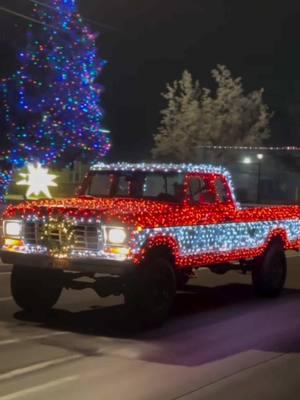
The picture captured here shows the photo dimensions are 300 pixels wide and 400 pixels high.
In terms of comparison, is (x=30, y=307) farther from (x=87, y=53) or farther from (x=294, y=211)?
(x=87, y=53)

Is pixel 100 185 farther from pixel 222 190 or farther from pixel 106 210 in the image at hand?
pixel 106 210

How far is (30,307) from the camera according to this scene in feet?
35.6

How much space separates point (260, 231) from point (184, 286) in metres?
2.06

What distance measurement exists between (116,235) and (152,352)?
1.71 m

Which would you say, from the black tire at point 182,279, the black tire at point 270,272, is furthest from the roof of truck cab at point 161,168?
the black tire at point 270,272

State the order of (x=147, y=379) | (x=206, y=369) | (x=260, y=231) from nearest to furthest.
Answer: (x=147, y=379) < (x=206, y=369) < (x=260, y=231)

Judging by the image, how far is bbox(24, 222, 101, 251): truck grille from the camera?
970cm

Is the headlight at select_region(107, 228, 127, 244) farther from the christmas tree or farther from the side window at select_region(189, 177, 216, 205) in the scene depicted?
the christmas tree

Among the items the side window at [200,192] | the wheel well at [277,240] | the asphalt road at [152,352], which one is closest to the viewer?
the asphalt road at [152,352]

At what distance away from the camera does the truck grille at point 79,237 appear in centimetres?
970

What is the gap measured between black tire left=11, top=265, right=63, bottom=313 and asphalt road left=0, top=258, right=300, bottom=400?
19 cm

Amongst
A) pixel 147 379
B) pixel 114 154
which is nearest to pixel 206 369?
pixel 147 379

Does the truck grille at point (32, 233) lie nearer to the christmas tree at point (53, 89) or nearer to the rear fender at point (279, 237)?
the rear fender at point (279, 237)

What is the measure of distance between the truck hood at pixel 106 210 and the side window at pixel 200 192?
24.8 inches
